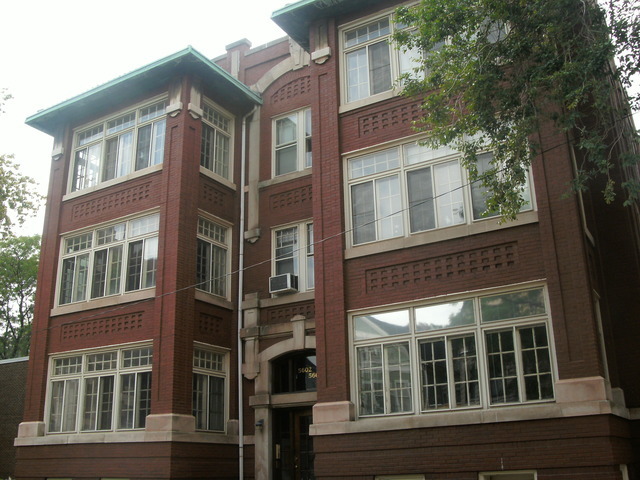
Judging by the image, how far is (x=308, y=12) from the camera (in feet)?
53.6

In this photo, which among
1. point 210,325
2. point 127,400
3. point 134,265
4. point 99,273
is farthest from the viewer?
point 99,273

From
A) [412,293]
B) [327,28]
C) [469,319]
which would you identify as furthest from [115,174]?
[469,319]

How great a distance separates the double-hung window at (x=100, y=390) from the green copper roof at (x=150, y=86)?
7050 mm

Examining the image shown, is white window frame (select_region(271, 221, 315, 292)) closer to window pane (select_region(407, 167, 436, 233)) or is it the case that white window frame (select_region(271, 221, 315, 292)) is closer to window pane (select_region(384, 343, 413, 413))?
window pane (select_region(407, 167, 436, 233))

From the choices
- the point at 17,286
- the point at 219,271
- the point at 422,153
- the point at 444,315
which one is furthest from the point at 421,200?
the point at 17,286

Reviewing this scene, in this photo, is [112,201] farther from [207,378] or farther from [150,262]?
[207,378]

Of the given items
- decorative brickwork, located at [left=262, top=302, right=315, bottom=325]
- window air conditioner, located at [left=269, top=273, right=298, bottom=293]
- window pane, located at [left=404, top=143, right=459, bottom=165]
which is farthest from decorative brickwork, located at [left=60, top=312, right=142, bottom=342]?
window pane, located at [left=404, top=143, right=459, bottom=165]

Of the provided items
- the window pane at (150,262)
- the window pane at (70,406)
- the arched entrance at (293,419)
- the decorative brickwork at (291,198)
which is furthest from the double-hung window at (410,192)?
the window pane at (70,406)

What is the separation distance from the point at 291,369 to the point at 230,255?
11.7 ft

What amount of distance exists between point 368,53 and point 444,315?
6.47 metres

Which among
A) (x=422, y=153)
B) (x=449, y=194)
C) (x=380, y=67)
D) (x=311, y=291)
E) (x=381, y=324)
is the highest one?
(x=380, y=67)

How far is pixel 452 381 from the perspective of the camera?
1251cm

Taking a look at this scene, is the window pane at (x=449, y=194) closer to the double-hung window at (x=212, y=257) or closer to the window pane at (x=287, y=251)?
the window pane at (x=287, y=251)

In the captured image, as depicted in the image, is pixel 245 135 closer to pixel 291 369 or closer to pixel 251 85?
pixel 251 85
